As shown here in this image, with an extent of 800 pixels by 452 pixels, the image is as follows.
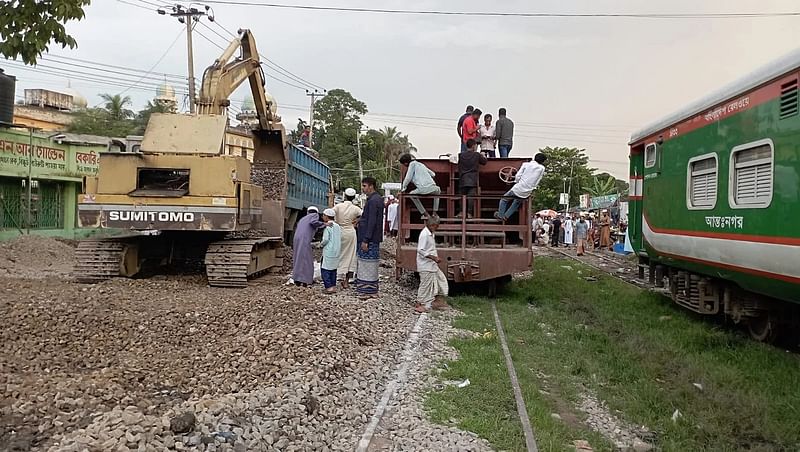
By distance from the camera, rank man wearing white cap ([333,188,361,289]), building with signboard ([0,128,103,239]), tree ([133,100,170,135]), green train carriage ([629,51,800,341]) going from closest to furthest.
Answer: green train carriage ([629,51,800,341]) → man wearing white cap ([333,188,361,289]) → building with signboard ([0,128,103,239]) → tree ([133,100,170,135])

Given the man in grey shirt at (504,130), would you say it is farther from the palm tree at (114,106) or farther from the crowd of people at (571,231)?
the palm tree at (114,106)

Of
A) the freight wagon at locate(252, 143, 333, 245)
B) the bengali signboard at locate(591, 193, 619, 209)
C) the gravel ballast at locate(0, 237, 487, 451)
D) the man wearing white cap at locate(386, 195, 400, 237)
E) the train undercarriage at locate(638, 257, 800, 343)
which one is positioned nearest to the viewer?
the gravel ballast at locate(0, 237, 487, 451)

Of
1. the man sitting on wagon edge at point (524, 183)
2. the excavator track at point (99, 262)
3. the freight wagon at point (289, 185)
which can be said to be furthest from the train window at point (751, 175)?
the freight wagon at point (289, 185)

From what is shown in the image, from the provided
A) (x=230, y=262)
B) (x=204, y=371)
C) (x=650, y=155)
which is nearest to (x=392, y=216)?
(x=230, y=262)

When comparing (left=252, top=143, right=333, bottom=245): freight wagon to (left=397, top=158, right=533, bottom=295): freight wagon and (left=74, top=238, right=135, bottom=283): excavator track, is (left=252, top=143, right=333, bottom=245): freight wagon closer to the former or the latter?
(left=74, top=238, right=135, bottom=283): excavator track

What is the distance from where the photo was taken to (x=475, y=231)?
37.1ft

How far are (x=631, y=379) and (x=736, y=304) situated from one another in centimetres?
292

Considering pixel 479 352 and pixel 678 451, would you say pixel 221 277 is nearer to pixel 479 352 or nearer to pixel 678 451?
pixel 479 352

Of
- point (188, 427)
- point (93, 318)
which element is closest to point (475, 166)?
point (93, 318)

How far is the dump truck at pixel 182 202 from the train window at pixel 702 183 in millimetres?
6845

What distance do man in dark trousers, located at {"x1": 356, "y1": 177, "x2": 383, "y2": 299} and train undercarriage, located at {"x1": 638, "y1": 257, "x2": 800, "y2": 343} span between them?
4.72 m

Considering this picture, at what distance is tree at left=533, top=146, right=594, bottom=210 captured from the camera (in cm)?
6950

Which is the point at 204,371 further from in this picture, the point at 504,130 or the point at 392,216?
the point at 392,216

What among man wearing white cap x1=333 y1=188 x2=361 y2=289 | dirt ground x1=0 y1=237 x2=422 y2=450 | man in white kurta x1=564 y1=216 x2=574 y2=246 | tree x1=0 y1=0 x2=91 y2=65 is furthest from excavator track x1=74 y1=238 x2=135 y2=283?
man in white kurta x1=564 y1=216 x2=574 y2=246
